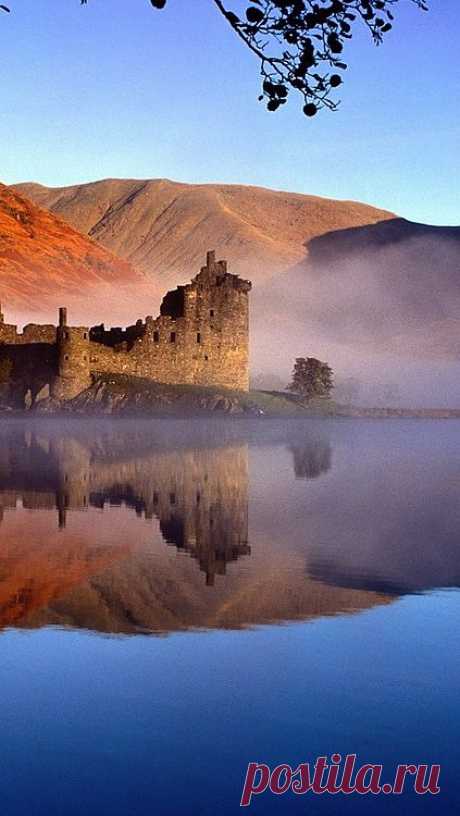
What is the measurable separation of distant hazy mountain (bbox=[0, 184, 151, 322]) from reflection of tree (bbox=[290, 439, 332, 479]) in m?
106

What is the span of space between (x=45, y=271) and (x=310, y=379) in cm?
9098

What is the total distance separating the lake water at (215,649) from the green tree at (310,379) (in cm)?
6922

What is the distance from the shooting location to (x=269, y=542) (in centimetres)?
2070

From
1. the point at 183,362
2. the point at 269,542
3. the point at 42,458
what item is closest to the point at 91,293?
the point at 183,362

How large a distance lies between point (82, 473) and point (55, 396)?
4525 cm

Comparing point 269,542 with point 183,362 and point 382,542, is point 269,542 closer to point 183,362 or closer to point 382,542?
point 382,542

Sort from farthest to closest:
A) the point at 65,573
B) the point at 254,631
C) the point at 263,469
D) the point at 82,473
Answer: the point at 263,469
the point at 82,473
the point at 65,573
the point at 254,631

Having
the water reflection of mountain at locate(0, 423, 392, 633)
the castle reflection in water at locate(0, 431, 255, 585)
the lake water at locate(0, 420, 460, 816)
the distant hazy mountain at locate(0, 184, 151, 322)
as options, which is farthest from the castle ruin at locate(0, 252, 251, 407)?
the distant hazy mountain at locate(0, 184, 151, 322)

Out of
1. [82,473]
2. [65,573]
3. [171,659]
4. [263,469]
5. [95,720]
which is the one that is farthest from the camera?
[263,469]

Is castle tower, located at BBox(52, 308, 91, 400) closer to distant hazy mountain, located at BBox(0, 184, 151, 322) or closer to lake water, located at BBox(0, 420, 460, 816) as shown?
lake water, located at BBox(0, 420, 460, 816)

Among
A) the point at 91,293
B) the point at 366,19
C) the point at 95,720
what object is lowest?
the point at 95,720

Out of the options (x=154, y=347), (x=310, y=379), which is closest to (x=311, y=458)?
(x=154, y=347)

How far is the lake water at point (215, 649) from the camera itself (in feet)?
27.5

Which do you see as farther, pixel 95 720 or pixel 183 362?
pixel 183 362
